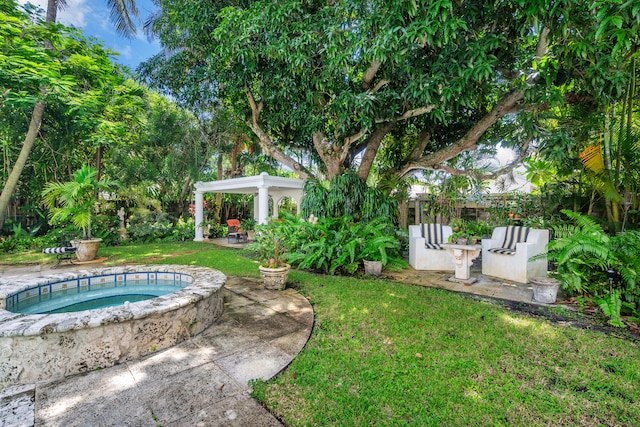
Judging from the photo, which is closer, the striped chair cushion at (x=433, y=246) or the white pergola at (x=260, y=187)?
the striped chair cushion at (x=433, y=246)

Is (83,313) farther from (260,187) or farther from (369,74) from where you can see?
(260,187)

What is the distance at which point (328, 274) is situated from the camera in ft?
20.7

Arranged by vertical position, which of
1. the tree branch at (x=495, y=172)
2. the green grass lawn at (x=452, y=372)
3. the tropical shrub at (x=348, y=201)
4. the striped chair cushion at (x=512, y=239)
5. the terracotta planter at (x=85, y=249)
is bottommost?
the green grass lawn at (x=452, y=372)

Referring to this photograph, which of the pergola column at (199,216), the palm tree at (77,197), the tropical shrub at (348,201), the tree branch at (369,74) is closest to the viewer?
the tree branch at (369,74)

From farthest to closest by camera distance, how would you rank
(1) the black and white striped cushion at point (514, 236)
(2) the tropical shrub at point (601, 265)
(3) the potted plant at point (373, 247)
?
(3) the potted plant at point (373, 247)
(1) the black and white striped cushion at point (514, 236)
(2) the tropical shrub at point (601, 265)

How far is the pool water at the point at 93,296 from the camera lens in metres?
3.88

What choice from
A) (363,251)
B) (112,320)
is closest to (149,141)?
(363,251)

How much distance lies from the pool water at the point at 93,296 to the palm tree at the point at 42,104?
6650 millimetres

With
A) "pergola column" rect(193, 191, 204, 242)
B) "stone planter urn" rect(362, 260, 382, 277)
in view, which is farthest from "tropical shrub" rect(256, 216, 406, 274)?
"pergola column" rect(193, 191, 204, 242)

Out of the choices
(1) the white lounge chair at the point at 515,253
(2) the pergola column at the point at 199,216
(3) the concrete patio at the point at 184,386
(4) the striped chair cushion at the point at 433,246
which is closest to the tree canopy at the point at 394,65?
(1) the white lounge chair at the point at 515,253

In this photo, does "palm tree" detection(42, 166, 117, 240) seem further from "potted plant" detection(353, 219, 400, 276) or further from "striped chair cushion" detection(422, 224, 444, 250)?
"striped chair cushion" detection(422, 224, 444, 250)

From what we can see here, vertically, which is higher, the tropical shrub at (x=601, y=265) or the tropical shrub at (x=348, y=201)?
the tropical shrub at (x=348, y=201)

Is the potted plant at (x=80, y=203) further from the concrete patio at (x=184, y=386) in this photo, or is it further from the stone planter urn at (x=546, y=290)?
the stone planter urn at (x=546, y=290)

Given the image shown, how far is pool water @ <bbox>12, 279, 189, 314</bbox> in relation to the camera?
3881 millimetres
